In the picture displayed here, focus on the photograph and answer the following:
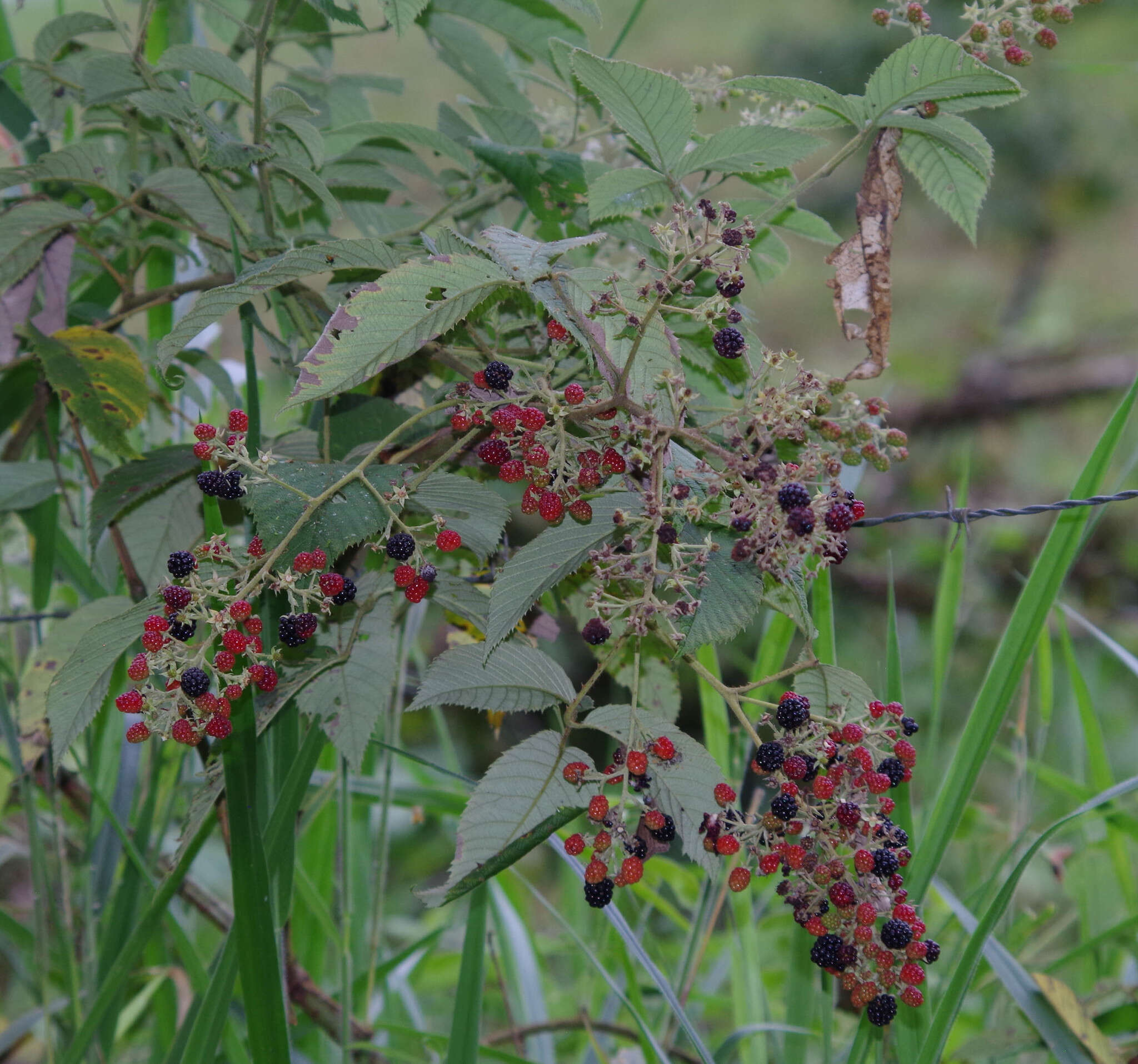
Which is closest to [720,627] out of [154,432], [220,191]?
[220,191]

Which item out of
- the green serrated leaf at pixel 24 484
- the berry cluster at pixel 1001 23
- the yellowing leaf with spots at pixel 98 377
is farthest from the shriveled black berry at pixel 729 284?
the green serrated leaf at pixel 24 484

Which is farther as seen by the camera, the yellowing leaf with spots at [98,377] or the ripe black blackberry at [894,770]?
the yellowing leaf with spots at [98,377]

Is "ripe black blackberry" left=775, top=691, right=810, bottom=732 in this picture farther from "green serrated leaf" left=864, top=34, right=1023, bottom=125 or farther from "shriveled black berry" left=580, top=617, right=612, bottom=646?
"green serrated leaf" left=864, top=34, right=1023, bottom=125

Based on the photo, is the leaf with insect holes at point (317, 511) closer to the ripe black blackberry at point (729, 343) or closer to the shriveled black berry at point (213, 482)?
the shriveled black berry at point (213, 482)

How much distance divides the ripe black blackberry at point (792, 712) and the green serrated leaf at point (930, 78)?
363 mm

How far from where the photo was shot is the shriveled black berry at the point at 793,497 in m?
0.47

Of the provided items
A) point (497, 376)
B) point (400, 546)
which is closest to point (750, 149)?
point (497, 376)

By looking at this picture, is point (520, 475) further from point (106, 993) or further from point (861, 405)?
point (106, 993)

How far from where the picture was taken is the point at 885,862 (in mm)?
509

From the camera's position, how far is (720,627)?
0.51m

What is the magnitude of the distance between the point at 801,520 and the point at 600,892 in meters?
0.24

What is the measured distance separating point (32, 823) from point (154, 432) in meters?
0.43

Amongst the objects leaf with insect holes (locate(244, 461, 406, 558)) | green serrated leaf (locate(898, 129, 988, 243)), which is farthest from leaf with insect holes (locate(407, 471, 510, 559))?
green serrated leaf (locate(898, 129, 988, 243))

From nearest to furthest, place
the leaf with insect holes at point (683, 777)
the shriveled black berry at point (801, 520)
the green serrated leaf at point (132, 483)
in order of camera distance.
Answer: the shriveled black berry at point (801, 520) → the leaf with insect holes at point (683, 777) → the green serrated leaf at point (132, 483)
